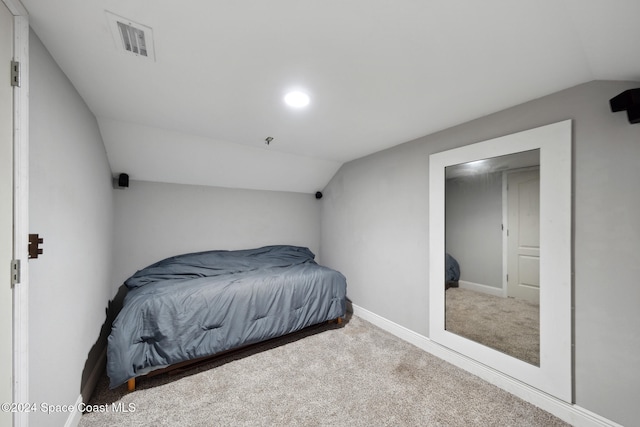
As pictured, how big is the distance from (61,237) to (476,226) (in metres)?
3.04

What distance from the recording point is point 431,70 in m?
1.42

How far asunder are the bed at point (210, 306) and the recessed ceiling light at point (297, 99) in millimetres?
1737

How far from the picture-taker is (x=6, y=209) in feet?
3.05

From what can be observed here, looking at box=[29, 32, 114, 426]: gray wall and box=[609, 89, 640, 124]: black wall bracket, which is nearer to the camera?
box=[29, 32, 114, 426]: gray wall

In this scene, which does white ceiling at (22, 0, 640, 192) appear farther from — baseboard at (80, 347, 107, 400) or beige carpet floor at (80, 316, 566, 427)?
beige carpet floor at (80, 316, 566, 427)

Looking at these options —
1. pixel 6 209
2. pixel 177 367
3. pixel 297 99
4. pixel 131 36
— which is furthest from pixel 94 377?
pixel 297 99

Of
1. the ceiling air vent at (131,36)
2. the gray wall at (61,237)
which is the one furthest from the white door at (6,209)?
the ceiling air vent at (131,36)

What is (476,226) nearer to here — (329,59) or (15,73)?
(329,59)

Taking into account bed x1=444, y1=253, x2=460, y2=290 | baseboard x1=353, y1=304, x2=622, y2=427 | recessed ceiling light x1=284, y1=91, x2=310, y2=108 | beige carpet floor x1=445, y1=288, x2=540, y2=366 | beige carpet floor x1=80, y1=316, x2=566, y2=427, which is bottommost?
beige carpet floor x1=80, y1=316, x2=566, y2=427

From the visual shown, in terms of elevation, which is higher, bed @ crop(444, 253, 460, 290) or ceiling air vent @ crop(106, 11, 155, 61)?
ceiling air vent @ crop(106, 11, 155, 61)

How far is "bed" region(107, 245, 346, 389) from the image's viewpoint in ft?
6.14

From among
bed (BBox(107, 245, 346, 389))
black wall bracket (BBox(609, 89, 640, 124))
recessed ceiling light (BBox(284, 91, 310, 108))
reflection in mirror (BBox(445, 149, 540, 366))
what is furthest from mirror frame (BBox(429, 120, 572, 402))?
bed (BBox(107, 245, 346, 389))

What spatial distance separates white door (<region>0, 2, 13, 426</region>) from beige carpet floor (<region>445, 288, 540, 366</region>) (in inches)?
109

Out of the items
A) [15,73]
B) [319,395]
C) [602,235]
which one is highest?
[15,73]
